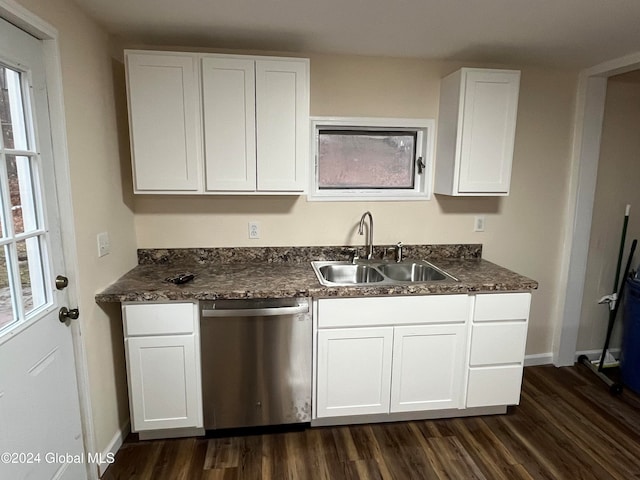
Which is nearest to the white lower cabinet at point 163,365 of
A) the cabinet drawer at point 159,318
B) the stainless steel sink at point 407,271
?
the cabinet drawer at point 159,318

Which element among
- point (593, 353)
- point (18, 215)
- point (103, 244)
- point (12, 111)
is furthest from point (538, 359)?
point (12, 111)

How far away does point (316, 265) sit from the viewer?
254 cm

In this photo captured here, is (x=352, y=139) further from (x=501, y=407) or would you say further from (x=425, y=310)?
(x=501, y=407)

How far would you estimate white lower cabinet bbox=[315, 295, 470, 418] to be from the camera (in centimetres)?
213

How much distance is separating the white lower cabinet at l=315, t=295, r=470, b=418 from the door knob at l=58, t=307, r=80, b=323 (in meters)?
1.13

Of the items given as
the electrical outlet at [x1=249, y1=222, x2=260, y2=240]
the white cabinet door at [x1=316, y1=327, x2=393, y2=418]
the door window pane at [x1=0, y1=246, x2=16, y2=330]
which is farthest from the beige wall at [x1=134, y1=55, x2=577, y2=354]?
the door window pane at [x1=0, y1=246, x2=16, y2=330]

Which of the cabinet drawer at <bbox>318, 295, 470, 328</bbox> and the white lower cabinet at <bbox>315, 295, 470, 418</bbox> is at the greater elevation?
the cabinet drawer at <bbox>318, 295, 470, 328</bbox>

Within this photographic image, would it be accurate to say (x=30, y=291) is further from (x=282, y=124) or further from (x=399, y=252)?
(x=399, y=252)

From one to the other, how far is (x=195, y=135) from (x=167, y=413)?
154 cm

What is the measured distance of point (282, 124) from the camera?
2.21 metres

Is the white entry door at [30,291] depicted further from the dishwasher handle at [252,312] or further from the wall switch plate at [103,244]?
the dishwasher handle at [252,312]

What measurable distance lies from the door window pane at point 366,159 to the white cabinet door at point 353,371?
41.7 inches

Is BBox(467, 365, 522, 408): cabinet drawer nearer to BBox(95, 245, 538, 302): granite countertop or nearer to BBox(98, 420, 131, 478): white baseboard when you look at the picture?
BBox(95, 245, 538, 302): granite countertop

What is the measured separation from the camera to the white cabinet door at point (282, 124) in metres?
2.16
